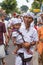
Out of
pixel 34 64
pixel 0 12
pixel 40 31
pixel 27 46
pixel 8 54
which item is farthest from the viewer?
pixel 8 54

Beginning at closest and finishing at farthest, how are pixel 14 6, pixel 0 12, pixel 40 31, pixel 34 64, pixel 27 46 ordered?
pixel 27 46 → pixel 40 31 → pixel 34 64 → pixel 0 12 → pixel 14 6

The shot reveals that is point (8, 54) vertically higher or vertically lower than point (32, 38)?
lower

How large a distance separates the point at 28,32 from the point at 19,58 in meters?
0.56

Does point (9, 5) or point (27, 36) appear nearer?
point (27, 36)

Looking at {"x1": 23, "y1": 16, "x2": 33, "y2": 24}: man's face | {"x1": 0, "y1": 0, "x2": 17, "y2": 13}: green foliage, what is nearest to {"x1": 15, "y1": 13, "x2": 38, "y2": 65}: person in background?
{"x1": 23, "y1": 16, "x2": 33, "y2": 24}: man's face

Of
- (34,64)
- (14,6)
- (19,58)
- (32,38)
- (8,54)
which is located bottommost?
(14,6)

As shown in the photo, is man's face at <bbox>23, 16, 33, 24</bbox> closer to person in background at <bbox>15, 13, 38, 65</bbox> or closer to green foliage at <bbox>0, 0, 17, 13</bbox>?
person in background at <bbox>15, 13, 38, 65</bbox>

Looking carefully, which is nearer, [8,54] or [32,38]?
[32,38]

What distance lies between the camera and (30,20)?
633cm

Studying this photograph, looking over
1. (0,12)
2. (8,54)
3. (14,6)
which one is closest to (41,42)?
(0,12)

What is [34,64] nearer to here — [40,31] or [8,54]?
[40,31]

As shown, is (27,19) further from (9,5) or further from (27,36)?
(9,5)

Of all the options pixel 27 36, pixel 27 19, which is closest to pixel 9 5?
pixel 27 19

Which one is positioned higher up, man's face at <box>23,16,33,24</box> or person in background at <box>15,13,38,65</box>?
man's face at <box>23,16,33,24</box>
